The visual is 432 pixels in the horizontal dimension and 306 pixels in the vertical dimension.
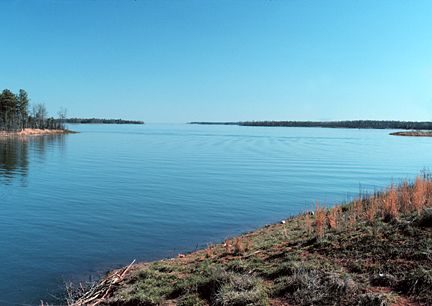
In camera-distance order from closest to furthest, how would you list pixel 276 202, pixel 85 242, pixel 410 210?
pixel 410 210
pixel 85 242
pixel 276 202

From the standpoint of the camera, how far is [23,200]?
83.8ft

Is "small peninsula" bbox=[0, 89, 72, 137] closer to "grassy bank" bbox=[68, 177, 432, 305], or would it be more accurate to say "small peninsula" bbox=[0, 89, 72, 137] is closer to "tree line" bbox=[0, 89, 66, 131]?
"tree line" bbox=[0, 89, 66, 131]

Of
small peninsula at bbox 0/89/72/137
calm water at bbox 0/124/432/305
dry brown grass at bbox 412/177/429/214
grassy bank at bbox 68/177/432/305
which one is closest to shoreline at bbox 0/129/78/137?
small peninsula at bbox 0/89/72/137

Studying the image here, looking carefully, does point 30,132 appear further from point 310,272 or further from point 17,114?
point 310,272

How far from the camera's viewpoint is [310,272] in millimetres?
8016

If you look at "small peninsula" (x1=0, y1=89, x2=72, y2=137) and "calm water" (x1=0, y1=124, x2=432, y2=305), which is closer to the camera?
"calm water" (x1=0, y1=124, x2=432, y2=305)

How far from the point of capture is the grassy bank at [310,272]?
23.7 feet

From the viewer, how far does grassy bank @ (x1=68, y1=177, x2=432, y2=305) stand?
23.7 ft

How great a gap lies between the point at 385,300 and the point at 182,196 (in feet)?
69.3

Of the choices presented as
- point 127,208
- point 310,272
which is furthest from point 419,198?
point 127,208

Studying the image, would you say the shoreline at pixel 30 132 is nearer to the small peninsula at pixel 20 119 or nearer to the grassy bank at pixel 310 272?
the small peninsula at pixel 20 119

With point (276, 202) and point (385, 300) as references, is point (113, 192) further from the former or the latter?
point (385, 300)

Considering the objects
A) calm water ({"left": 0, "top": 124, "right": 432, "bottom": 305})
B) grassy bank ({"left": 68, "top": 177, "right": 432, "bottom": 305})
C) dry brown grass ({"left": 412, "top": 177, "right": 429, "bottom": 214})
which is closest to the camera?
grassy bank ({"left": 68, "top": 177, "right": 432, "bottom": 305})

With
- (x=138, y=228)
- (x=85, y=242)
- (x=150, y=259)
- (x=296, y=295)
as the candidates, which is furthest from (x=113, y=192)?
(x=296, y=295)
